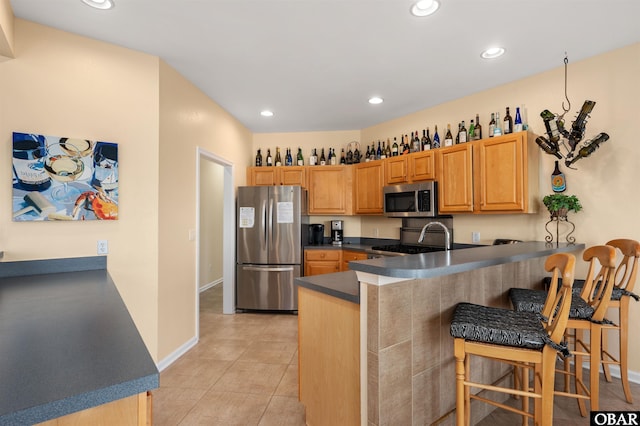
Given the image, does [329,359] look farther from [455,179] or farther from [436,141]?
[436,141]

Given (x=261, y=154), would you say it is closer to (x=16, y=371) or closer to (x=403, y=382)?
(x=403, y=382)

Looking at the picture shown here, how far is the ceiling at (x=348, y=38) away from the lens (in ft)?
6.88

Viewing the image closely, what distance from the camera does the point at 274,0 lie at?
6.63 feet

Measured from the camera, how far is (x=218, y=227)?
20.6 feet

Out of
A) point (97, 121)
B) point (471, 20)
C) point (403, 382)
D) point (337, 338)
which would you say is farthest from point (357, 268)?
point (97, 121)

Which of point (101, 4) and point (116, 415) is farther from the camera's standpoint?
point (101, 4)

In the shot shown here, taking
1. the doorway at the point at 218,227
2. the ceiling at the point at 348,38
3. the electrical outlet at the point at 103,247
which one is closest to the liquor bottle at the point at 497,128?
the ceiling at the point at 348,38

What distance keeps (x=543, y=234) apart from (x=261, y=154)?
3829 millimetres

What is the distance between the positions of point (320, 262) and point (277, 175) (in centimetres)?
143

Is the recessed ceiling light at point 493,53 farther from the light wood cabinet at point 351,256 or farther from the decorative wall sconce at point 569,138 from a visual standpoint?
the light wood cabinet at point 351,256

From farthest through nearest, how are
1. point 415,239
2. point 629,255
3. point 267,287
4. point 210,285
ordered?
point 210,285
point 267,287
point 415,239
point 629,255

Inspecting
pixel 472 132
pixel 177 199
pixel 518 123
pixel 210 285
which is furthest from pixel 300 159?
pixel 210 285

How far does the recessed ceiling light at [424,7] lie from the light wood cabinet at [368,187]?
2.26 m

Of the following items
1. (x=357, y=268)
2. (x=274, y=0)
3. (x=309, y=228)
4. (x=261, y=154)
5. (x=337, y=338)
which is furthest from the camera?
(x=261, y=154)
